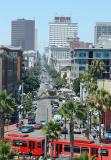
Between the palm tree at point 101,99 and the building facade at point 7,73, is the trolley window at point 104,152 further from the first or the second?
the building facade at point 7,73

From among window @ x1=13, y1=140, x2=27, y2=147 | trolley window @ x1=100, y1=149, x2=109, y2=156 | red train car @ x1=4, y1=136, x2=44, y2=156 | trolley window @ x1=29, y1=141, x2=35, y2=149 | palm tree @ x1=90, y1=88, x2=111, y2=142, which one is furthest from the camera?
palm tree @ x1=90, y1=88, x2=111, y2=142

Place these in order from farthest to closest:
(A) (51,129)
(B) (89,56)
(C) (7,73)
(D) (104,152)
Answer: (B) (89,56) < (C) (7,73) < (D) (104,152) < (A) (51,129)

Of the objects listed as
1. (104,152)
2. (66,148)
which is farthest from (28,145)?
(104,152)

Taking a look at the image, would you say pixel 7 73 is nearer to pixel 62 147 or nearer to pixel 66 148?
pixel 62 147

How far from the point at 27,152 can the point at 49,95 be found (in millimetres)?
105888

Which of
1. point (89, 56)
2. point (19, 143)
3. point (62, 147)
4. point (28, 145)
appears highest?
point (89, 56)

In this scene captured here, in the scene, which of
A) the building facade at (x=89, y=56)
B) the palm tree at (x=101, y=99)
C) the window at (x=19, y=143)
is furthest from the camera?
the building facade at (x=89, y=56)

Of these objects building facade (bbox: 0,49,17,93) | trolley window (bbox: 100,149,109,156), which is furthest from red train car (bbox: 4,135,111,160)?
building facade (bbox: 0,49,17,93)

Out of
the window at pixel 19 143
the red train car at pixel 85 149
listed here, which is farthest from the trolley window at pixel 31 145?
the red train car at pixel 85 149

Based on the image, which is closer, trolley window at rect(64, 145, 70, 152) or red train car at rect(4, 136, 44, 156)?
trolley window at rect(64, 145, 70, 152)

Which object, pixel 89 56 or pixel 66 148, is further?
pixel 89 56

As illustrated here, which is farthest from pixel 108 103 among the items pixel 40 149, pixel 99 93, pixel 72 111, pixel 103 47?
pixel 103 47

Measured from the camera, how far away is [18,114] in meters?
104

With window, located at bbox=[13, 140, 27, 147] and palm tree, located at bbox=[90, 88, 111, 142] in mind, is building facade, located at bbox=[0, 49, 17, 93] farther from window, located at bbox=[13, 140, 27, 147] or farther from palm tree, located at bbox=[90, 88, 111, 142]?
window, located at bbox=[13, 140, 27, 147]
